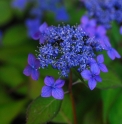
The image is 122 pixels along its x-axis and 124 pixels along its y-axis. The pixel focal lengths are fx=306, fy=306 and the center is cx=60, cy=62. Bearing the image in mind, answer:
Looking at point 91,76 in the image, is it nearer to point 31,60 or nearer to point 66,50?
point 66,50

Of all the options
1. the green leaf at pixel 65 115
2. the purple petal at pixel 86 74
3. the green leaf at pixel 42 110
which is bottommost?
the green leaf at pixel 65 115

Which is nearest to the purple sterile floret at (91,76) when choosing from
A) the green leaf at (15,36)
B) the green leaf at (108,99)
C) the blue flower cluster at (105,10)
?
the green leaf at (108,99)

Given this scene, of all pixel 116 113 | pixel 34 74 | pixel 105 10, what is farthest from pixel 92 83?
pixel 105 10

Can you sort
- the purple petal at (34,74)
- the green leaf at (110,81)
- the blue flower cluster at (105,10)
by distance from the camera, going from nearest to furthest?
1. the purple petal at (34,74)
2. the green leaf at (110,81)
3. the blue flower cluster at (105,10)

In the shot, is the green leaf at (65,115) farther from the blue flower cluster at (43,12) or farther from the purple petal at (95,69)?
the blue flower cluster at (43,12)

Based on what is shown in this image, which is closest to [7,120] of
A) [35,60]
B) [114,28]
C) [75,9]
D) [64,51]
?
[35,60]

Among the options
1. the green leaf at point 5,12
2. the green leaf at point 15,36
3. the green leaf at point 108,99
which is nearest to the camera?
the green leaf at point 108,99

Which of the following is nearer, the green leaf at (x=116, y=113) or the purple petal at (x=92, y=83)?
the purple petal at (x=92, y=83)
